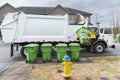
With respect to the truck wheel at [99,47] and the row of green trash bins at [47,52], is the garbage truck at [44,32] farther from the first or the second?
the row of green trash bins at [47,52]

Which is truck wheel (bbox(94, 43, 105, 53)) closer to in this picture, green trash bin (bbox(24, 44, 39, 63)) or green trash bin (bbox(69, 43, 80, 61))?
green trash bin (bbox(69, 43, 80, 61))

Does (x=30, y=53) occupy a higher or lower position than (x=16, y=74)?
higher

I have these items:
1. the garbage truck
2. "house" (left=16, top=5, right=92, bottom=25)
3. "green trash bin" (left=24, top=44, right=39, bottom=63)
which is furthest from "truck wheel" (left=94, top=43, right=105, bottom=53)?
"house" (left=16, top=5, right=92, bottom=25)

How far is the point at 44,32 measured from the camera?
1377 centimetres

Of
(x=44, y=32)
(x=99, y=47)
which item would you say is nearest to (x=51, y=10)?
(x=99, y=47)

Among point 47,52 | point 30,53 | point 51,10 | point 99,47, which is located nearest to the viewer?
point 30,53

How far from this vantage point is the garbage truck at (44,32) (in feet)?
43.1

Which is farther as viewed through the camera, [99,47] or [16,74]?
[99,47]

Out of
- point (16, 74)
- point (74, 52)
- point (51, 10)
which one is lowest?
point (16, 74)

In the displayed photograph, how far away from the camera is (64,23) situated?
1412 centimetres

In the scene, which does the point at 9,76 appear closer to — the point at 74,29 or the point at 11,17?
the point at 11,17

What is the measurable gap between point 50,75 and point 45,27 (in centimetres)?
590

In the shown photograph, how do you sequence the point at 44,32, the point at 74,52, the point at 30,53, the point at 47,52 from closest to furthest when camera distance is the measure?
the point at 30,53, the point at 47,52, the point at 74,52, the point at 44,32

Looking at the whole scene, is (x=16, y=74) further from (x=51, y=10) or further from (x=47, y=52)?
(x=51, y=10)
